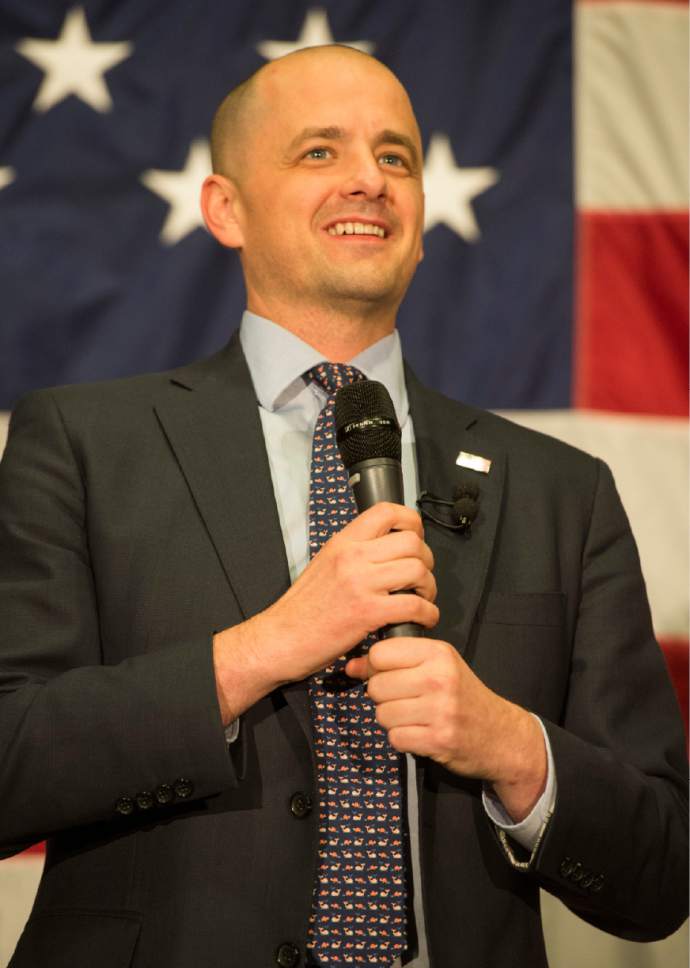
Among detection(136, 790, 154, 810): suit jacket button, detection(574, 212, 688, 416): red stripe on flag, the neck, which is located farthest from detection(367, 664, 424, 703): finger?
detection(574, 212, 688, 416): red stripe on flag

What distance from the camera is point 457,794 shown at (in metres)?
1.75

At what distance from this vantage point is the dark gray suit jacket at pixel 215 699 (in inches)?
61.9

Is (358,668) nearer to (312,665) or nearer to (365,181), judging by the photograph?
(312,665)

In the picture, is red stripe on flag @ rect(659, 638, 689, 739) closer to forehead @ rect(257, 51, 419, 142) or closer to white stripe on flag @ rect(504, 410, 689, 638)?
white stripe on flag @ rect(504, 410, 689, 638)

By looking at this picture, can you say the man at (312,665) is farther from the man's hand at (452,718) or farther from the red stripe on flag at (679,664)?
the red stripe on flag at (679,664)

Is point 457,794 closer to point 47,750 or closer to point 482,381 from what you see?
point 47,750

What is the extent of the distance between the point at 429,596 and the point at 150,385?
73cm

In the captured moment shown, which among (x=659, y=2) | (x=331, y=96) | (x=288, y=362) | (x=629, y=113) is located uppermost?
(x=659, y=2)

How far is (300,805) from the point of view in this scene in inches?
64.2

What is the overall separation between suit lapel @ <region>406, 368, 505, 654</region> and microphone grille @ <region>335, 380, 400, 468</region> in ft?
1.05

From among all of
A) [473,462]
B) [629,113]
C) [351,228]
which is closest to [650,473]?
[629,113]

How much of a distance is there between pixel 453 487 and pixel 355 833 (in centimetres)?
56

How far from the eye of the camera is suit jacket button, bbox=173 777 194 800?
1554mm

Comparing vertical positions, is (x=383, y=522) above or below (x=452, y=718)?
above
